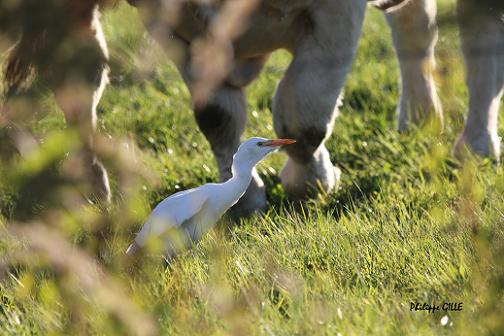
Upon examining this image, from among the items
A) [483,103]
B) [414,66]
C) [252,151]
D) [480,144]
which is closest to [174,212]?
[252,151]

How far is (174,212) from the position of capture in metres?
4.39

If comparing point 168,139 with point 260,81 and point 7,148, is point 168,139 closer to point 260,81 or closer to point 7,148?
point 260,81

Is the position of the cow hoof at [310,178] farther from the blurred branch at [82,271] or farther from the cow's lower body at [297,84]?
the blurred branch at [82,271]

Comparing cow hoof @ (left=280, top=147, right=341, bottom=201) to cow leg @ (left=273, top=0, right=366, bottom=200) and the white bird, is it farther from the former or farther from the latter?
the white bird

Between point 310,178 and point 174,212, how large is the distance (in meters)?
1.50

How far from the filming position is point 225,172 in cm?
587

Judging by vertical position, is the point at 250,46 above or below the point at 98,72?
below

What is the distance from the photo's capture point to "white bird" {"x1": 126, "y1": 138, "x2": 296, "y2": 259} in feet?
13.5

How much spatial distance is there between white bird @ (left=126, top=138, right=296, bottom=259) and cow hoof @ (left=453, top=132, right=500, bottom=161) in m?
1.79

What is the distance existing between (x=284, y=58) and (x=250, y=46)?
440cm

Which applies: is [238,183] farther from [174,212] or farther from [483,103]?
[483,103]

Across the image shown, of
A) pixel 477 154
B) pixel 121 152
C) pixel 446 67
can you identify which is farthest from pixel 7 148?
pixel 477 154

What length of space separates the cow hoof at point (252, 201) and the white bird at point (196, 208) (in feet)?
2.47

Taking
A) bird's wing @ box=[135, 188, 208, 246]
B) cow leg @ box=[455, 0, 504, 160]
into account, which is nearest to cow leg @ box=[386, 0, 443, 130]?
cow leg @ box=[455, 0, 504, 160]
